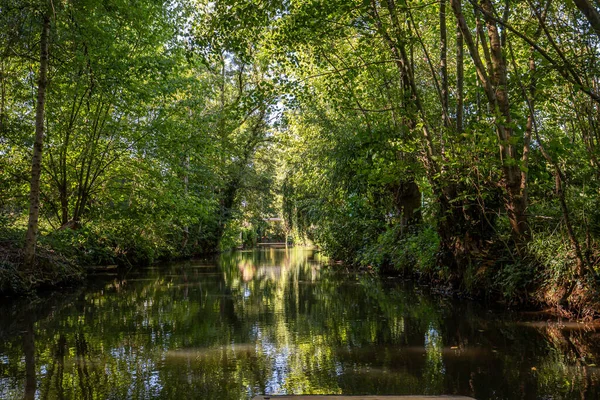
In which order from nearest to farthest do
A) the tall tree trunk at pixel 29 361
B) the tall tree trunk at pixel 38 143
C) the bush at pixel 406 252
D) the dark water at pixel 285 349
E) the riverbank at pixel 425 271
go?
the tall tree trunk at pixel 29 361
the dark water at pixel 285 349
the riverbank at pixel 425 271
the tall tree trunk at pixel 38 143
the bush at pixel 406 252

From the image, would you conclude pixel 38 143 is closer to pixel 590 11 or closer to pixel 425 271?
pixel 425 271

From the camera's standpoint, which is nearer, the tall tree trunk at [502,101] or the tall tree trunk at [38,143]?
the tall tree trunk at [502,101]

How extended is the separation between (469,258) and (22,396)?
8629 millimetres

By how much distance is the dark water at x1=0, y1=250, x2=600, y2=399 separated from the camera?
489cm

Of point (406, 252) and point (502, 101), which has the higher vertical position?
point (502, 101)

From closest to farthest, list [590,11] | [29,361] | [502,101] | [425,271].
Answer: [590,11]
[29,361]
[502,101]
[425,271]

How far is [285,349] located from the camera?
257 inches

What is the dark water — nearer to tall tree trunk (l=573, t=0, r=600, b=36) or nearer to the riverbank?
the riverbank

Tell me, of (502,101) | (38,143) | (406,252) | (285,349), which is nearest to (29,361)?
(285,349)

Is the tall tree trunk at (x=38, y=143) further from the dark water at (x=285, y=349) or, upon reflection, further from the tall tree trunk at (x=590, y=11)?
the tall tree trunk at (x=590, y=11)

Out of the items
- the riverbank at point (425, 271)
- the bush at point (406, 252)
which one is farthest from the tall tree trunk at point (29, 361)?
the bush at point (406, 252)

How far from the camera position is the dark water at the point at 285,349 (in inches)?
193

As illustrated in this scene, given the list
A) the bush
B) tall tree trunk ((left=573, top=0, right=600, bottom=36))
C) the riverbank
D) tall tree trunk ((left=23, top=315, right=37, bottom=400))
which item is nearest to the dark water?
tall tree trunk ((left=23, top=315, right=37, bottom=400))

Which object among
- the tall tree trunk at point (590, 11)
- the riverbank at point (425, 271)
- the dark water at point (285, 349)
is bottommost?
the dark water at point (285, 349)
